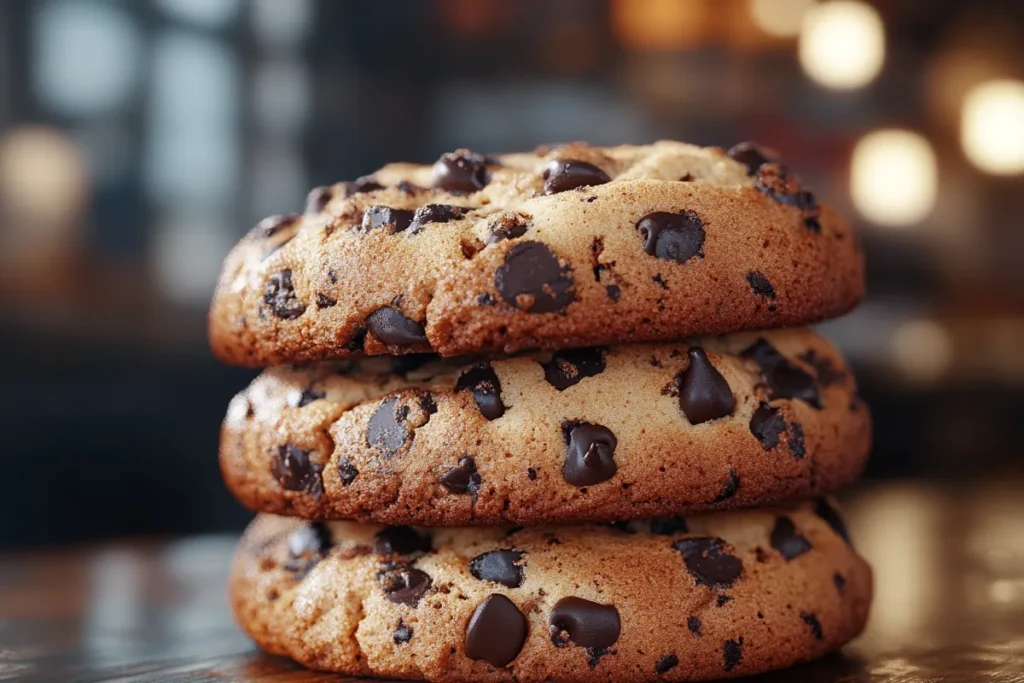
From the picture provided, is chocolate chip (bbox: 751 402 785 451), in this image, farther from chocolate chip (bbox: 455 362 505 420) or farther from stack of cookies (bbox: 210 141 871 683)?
chocolate chip (bbox: 455 362 505 420)

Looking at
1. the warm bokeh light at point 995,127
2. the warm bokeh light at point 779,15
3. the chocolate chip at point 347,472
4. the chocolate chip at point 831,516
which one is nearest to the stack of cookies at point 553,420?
the chocolate chip at point 347,472

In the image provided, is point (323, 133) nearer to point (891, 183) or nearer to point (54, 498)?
point (54, 498)

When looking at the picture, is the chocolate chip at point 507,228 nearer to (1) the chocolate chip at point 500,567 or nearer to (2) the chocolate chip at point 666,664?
(1) the chocolate chip at point 500,567

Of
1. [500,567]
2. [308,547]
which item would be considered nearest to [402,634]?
[500,567]

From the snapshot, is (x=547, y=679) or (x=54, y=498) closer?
(x=547, y=679)

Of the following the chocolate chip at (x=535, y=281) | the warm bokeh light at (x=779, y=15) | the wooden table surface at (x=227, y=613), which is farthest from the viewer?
the warm bokeh light at (x=779, y=15)

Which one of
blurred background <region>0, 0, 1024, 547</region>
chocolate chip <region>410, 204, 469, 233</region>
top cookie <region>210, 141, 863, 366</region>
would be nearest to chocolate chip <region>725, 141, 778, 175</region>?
top cookie <region>210, 141, 863, 366</region>

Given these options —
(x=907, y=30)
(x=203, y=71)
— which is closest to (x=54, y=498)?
(x=203, y=71)
